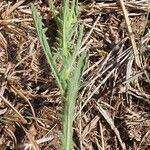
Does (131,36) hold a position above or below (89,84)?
above

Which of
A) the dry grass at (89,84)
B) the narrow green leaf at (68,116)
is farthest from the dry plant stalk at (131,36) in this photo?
the narrow green leaf at (68,116)

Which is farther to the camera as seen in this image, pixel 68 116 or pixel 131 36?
pixel 131 36

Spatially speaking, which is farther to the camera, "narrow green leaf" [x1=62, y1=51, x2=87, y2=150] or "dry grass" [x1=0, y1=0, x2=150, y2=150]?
"dry grass" [x1=0, y1=0, x2=150, y2=150]

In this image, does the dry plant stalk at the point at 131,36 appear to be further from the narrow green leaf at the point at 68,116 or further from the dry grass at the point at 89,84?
the narrow green leaf at the point at 68,116

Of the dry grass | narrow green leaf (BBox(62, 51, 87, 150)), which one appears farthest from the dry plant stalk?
narrow green leaf (BBox(62, 51, 87, 150))

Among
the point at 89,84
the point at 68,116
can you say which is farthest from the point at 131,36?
the point at 68,116

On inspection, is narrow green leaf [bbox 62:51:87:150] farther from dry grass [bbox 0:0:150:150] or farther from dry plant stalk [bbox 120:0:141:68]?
dry plant stalk [bbox 120:0:141:68]

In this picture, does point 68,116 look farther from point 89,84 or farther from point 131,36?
point 131,36

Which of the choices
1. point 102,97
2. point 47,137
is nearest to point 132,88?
point 102,97
